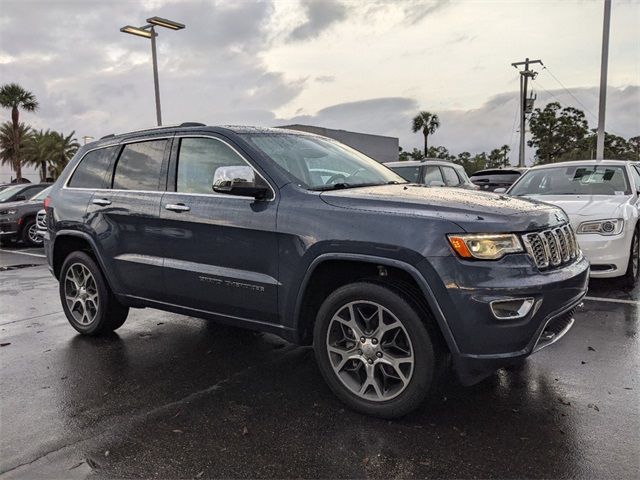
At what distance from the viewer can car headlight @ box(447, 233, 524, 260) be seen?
2.93m

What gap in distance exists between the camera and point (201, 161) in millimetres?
4160

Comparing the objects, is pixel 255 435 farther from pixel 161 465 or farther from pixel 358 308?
pixel 358 308

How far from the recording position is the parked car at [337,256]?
9.68 feet

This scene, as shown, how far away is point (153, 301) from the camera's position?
14.5ft

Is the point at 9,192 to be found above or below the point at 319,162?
below

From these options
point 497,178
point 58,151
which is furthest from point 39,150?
point 497,178

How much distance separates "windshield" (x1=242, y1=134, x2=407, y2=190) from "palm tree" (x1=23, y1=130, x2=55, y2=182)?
161ft

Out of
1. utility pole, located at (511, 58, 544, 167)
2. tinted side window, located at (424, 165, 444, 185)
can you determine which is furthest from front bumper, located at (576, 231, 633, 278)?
utility pole, located at (511, 58, 544, 167)

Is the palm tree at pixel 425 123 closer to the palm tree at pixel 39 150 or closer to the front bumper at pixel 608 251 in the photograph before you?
the palm tree at pixel 39 150

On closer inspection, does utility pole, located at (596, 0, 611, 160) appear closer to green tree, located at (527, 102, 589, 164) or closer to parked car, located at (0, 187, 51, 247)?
parked car, located at (0, 187, 51, 247)

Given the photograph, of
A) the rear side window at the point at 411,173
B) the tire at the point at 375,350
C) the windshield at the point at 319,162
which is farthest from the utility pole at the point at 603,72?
the tire at the point at 375,350

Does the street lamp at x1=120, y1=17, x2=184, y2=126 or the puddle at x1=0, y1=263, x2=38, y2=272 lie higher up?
the street lamp at x1=120, y1=17, x2=184, y2=126

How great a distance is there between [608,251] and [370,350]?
4153 millimetres

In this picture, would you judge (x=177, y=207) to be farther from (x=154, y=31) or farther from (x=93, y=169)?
(x=154, y=31)
